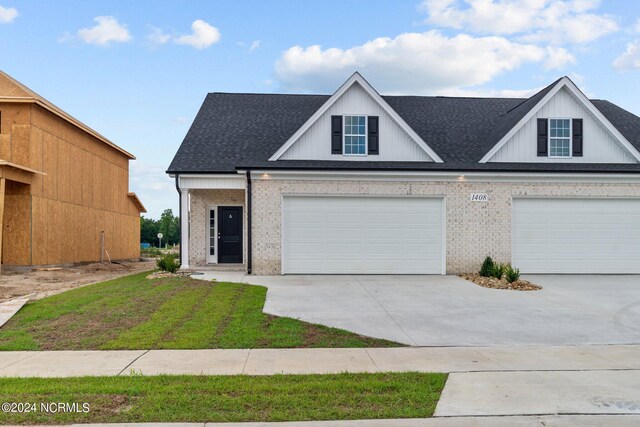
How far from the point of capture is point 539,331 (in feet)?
29.2

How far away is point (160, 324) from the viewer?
9000 millimetres

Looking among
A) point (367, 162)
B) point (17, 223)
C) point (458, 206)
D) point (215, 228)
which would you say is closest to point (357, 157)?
point (367, 162)


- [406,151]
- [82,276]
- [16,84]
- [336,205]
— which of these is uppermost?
[16,84]

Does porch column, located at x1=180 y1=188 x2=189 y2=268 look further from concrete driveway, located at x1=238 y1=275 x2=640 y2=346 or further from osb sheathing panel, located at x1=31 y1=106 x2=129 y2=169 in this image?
Result: osb sheathing panel, located at x1=31 y1=106 x2=129 y2=169

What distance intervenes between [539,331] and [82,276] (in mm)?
15945

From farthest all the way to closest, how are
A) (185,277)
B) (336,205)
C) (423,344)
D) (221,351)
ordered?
(336,205) → (185,277) → (423,344) → (221,351)

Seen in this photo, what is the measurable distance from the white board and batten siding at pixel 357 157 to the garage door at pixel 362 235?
149cm

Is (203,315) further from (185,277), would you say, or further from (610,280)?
(610,280)

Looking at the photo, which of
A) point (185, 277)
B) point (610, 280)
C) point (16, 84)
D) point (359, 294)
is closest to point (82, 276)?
point (185, 277)

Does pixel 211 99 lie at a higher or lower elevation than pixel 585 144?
higher

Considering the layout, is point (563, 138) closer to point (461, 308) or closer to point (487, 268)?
point (487, 268)

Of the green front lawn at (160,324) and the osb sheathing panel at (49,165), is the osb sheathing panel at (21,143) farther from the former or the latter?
the green front lawn at (160,324)

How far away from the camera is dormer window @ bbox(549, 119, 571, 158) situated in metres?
17.3

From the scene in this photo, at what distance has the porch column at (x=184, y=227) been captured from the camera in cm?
1742
